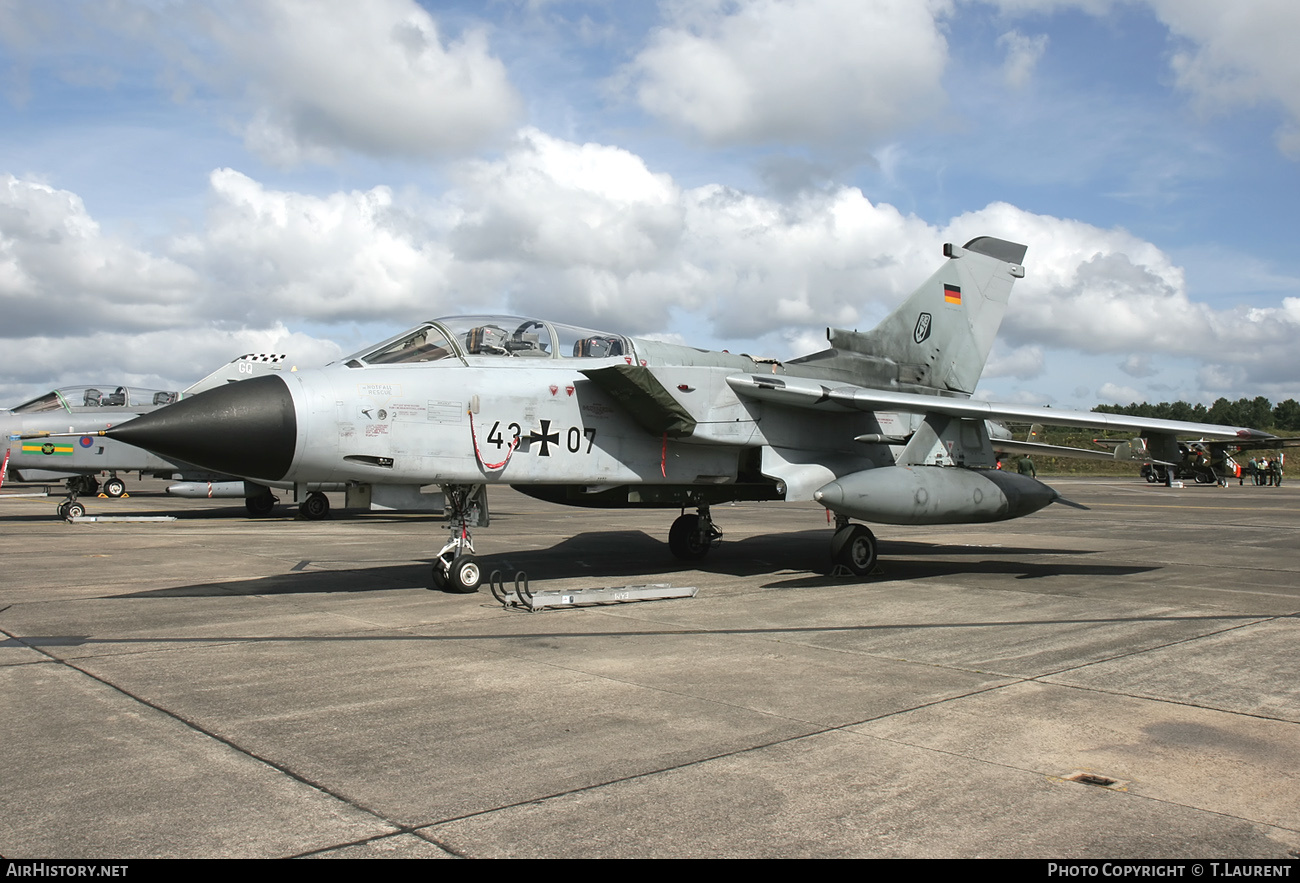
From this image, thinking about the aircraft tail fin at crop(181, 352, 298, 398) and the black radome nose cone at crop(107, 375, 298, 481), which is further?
Result: the aircraft tail fin at crop(181, 352, 298, 398)

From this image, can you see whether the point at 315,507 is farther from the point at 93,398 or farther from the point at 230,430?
the point at 230,430

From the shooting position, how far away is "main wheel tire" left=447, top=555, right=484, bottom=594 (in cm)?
918

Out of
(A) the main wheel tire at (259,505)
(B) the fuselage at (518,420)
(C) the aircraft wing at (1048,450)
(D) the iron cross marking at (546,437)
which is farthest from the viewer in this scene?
(A) the main wheel tire at (259,505)

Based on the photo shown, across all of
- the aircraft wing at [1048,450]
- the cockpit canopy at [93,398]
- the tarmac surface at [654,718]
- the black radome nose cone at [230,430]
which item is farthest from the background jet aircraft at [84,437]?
the aircraft wing at [1048,450]

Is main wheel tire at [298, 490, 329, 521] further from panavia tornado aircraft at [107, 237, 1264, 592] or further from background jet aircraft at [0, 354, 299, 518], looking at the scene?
panavia tornado aircraft at [107, 237, 1264, 592]

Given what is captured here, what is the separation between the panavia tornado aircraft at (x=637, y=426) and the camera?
7.97m

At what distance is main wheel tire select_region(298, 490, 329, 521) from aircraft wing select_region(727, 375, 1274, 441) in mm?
13959

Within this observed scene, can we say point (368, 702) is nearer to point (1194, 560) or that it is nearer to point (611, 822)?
point (611, 822)

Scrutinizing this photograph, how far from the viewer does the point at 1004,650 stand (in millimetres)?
6742

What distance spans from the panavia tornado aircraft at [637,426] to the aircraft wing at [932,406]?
0.10 ft

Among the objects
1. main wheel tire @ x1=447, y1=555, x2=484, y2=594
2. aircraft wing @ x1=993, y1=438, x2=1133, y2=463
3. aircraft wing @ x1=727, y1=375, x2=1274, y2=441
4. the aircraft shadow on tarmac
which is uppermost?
aircraft wing @ x1=727, y1=375, x2=1274, y2=441

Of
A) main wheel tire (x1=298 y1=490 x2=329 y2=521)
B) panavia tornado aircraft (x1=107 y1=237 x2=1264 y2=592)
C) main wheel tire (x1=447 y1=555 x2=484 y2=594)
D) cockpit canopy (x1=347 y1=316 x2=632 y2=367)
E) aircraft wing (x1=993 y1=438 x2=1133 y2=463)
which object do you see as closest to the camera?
panavia tornado aircraft (x1=107 y1=237 x2=1264 y2=592)

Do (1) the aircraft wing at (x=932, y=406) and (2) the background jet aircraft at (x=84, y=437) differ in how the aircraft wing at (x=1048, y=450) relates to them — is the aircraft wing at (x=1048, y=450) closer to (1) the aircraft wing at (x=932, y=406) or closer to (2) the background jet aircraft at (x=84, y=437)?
(1) the aircraft wing at (x=932, y=406)

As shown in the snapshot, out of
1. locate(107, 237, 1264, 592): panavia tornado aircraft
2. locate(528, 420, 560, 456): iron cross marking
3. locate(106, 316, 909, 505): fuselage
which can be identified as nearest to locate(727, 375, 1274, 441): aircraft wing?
locate(107, 237, 1264, 592): panavia tornado aircraft
